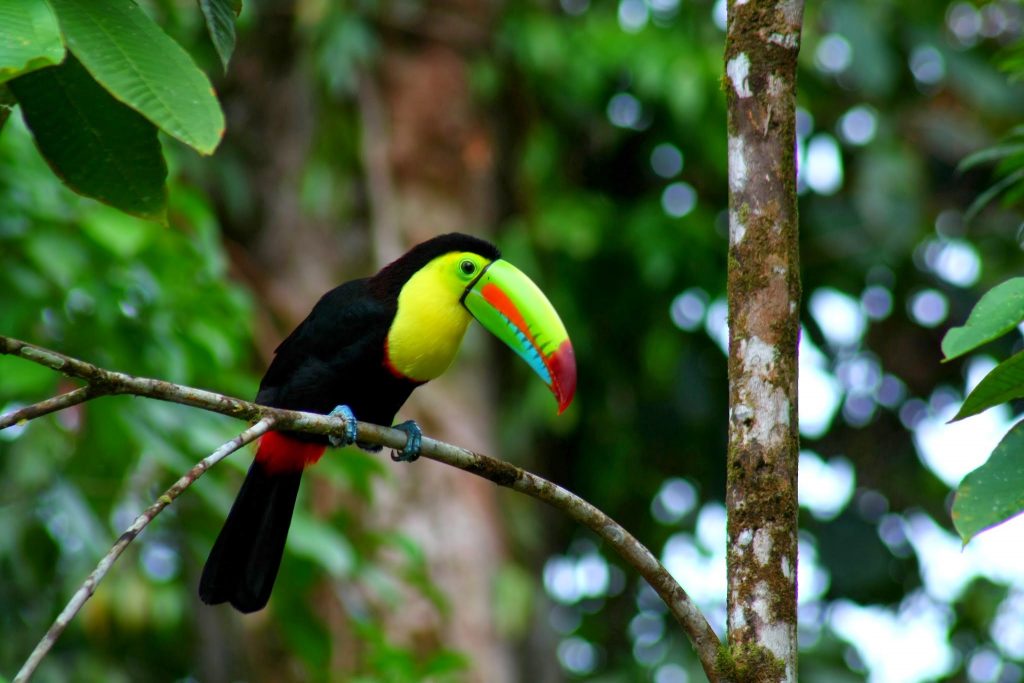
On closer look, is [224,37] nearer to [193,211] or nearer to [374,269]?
[193,211]

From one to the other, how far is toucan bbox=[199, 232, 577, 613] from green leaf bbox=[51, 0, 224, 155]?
1.14 m

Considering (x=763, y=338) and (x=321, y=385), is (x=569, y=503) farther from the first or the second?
(x=321, y=385)

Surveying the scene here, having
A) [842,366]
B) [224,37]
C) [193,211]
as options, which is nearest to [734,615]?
[224,37]

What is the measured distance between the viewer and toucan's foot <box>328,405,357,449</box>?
2.17 meters

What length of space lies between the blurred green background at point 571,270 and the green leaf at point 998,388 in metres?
2.78

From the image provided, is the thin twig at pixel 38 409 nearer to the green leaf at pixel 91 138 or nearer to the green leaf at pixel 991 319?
the green leaf at pixel 91 138

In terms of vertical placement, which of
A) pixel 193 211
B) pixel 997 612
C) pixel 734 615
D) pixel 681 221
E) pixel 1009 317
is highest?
pixel 681 221

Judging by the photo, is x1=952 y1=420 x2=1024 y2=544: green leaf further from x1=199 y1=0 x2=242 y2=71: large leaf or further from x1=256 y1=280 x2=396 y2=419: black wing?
x1=256 y1=280 x2=396 y2=419: black wing

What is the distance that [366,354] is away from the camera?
2.92 meters

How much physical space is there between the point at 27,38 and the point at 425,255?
1546mm

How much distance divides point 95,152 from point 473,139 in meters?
3.69

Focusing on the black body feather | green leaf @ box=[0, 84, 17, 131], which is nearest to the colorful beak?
the black body feather

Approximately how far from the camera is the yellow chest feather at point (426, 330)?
9.32ft

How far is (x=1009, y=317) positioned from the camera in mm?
1554
